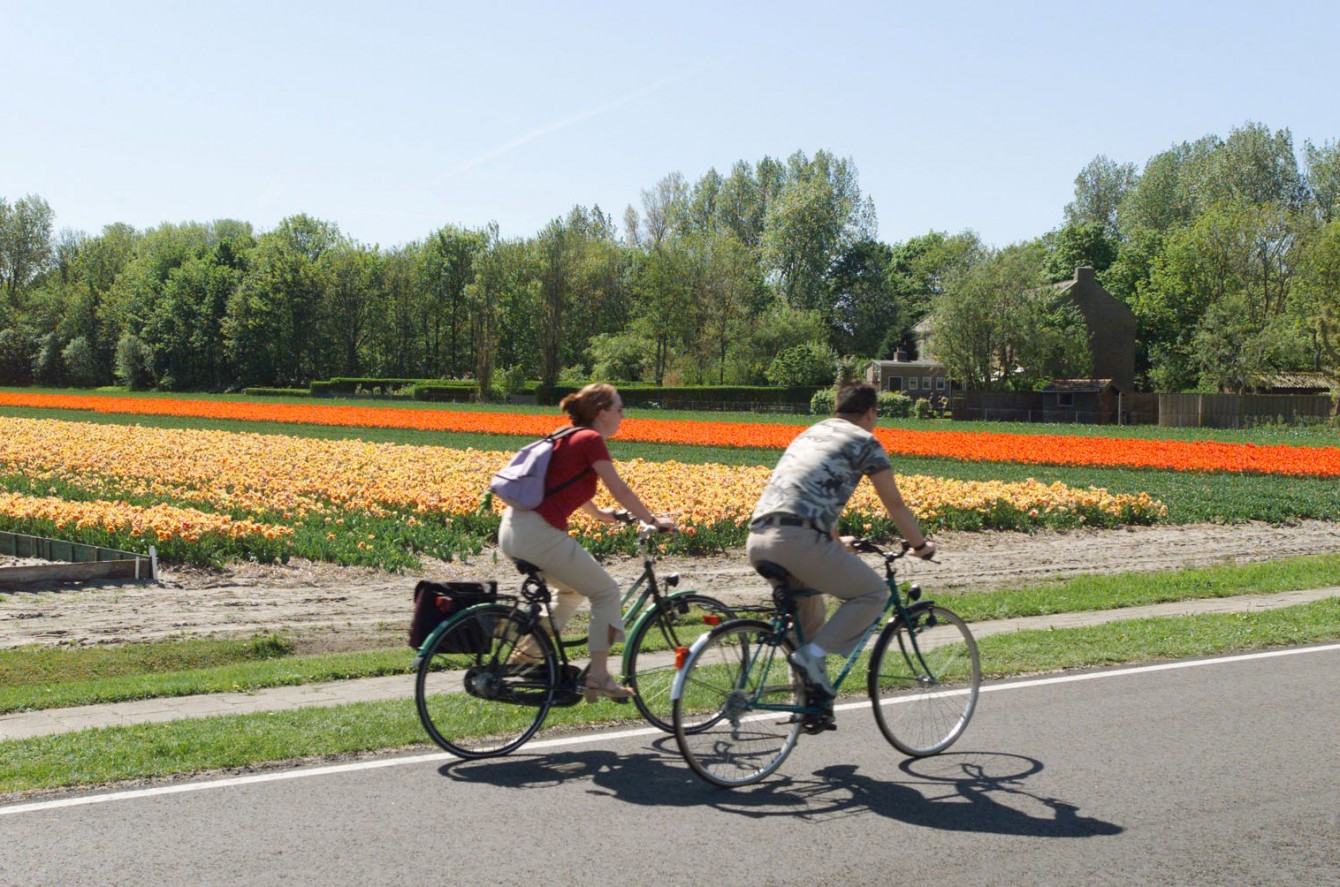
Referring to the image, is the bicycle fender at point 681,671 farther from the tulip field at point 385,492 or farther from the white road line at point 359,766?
the tulip field at point 385,492

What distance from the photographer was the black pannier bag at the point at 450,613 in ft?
22.1

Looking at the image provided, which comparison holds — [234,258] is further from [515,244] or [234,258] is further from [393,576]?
[393,576]

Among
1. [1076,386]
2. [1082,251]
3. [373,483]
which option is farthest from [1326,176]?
[373,483]

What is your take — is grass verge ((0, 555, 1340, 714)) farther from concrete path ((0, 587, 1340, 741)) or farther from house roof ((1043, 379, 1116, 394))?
house roof ((1043, 379, 1116, 394))

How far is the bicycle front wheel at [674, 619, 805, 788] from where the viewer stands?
626cm

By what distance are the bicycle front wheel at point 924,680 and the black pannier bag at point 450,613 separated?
203 cm

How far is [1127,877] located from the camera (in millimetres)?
4996

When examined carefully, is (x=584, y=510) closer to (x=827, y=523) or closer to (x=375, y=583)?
(x=827, y=523)

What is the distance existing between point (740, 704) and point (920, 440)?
31.4m

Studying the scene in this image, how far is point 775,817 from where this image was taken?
5816 mm

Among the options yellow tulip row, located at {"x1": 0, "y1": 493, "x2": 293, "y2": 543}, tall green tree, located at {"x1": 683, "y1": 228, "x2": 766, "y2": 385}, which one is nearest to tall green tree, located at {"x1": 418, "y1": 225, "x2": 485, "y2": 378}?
tall green tree, located at {"x1": 683, "y1": 228, "x2": 766, "y2": 385}

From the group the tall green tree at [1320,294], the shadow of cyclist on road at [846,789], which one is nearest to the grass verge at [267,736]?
the shadow of cyclist on road at [846,789]

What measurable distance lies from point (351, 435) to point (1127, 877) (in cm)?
3815

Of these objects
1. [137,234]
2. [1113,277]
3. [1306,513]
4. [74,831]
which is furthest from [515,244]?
[74,831]
